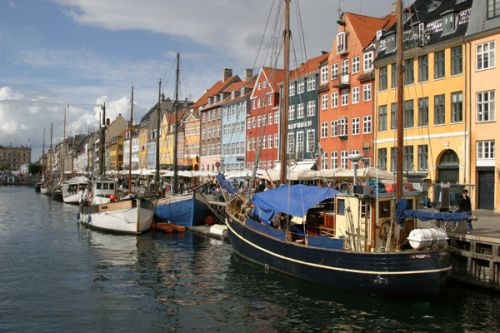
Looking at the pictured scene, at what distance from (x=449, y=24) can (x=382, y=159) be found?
1161cm

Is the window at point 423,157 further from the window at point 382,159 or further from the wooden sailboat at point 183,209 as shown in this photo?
the wooden sailboat at point 183,209

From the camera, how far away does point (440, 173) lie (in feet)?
125

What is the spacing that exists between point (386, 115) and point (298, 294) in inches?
1060

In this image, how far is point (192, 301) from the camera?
18.9 metres

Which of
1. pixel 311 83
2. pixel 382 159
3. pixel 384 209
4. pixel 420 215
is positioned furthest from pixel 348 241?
pixel 311 83

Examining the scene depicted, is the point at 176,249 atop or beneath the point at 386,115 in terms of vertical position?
beneath

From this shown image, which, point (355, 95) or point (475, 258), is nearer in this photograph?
point (475, 258)

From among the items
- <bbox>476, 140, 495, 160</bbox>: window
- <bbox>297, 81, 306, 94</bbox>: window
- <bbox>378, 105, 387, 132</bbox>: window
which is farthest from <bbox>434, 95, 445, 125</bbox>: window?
<bbox>297, 81, 306, 94</bbox>: window

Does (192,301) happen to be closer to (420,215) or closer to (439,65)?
(420,215)

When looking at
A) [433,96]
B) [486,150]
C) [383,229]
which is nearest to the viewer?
[383,229]

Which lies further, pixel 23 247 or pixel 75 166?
pixel 75 166

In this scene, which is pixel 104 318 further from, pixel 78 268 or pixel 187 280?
pixel 78 268

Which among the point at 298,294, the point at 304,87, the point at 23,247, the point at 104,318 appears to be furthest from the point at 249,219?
the point at 304,87

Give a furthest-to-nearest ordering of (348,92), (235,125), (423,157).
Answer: (235,125)
(348,92)
(423,157)
